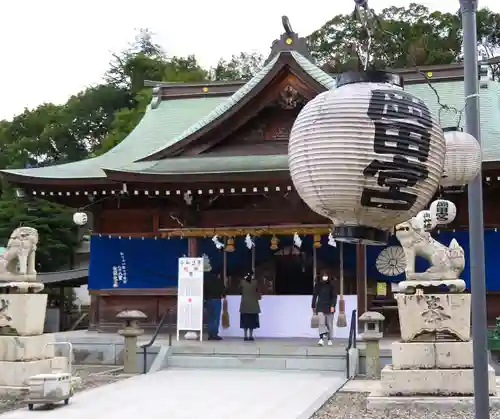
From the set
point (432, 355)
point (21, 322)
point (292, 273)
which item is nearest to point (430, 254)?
point (432, 355)

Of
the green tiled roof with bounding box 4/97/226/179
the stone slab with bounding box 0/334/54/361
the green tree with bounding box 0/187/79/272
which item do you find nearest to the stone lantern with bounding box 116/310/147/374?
the stone slab with bounding box 0/334/54/361

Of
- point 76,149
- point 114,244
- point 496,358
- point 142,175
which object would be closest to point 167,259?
point 114,244

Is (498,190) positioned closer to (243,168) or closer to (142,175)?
(243,168)

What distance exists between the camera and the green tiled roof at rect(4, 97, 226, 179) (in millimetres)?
16609

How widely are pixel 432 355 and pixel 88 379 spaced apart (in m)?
6.03

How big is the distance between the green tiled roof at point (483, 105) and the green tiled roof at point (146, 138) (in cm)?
659

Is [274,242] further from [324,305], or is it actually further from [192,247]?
[324,305]

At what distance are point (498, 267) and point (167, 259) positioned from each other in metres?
7.48

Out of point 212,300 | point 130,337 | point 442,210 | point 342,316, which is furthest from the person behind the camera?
point 212,300

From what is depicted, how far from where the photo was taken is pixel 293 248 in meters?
16.4

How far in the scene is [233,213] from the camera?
627 inches

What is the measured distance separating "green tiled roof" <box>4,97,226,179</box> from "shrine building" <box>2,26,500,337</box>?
0.52ft

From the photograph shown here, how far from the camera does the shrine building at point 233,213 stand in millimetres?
14828

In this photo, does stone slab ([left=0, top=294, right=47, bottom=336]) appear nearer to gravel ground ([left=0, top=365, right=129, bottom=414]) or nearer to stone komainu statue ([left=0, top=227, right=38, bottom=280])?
stone komainu statue ([left=0, top=227, right=38, bottom=280])
